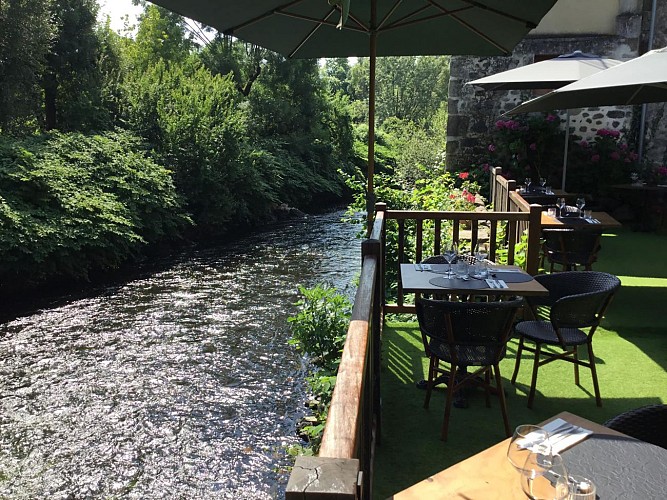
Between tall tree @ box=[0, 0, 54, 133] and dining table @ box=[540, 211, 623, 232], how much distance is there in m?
12.7

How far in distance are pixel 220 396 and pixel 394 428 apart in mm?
2576

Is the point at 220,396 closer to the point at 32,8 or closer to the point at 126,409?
the point at 126,409

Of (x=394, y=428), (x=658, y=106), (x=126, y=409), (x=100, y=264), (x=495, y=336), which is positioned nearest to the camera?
(x=495, y=336)

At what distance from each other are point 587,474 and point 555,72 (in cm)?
668

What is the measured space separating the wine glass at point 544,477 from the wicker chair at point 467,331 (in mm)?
1806

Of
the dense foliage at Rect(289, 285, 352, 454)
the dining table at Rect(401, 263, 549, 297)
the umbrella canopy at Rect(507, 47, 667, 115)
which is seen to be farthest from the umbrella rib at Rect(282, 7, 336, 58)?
the dense foliage at Rect(289, 285, 352, 454)

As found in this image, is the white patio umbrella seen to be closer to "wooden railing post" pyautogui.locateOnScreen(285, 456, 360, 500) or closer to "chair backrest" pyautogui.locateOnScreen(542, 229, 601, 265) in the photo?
"chair backrest" pyautogui.locateOnScreen(542, 229, 601, 265)

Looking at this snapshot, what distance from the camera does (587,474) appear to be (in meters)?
1.70

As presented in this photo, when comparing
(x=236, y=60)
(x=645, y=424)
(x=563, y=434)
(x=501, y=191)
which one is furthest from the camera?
(x=236, y=60)

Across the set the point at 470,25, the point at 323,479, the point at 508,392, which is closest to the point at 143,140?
the point at 470,25

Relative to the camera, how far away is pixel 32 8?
13992 mm

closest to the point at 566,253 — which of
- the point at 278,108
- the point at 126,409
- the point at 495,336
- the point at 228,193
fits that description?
the point at 495,336

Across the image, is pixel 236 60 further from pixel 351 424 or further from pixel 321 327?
pixel 351 424

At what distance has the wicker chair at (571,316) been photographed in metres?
3.68
